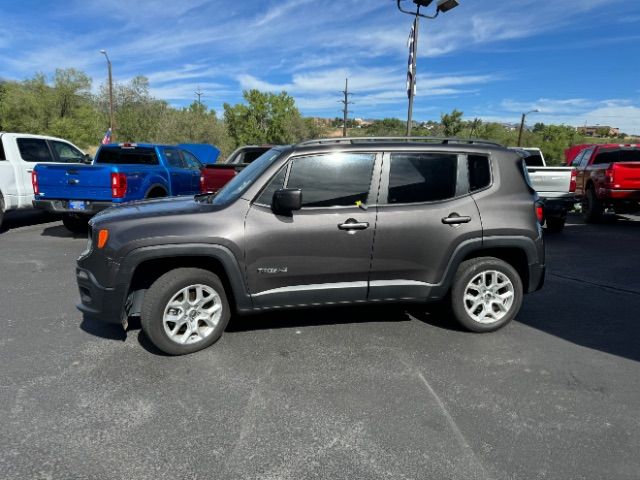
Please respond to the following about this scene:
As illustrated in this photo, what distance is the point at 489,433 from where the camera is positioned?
2842mm

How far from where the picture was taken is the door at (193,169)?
426 inches

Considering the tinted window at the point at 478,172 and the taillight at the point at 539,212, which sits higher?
the tinted window at the point at 478,172

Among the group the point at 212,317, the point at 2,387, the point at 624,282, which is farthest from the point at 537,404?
the point at 624,282

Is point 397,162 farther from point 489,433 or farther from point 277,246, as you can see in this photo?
point 489,433

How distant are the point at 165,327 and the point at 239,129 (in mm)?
76111

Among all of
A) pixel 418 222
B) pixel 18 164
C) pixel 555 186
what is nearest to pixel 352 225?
pixel 418 222

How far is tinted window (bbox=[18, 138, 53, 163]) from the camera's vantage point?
9.90m

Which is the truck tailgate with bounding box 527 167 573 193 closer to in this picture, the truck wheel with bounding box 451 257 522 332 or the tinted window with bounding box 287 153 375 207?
the truck wheel with bounding box 451 257 522 332

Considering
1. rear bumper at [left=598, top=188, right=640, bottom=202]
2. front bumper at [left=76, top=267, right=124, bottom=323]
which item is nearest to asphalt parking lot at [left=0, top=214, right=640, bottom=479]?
front bumper at [left=76, top=267, right=124, bottom=323]

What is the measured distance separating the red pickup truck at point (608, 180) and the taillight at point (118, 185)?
9.92 metres

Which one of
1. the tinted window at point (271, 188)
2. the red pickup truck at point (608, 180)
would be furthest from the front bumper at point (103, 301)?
the red pickup truck at point (608, 180)

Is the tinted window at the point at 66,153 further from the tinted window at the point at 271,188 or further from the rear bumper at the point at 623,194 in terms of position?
the rear bumper at the point at 623,194

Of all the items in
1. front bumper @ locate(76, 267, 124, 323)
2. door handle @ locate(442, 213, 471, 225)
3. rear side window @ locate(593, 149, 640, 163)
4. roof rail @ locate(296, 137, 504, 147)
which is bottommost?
front bumper @ locate(76, 267, 124, 323)

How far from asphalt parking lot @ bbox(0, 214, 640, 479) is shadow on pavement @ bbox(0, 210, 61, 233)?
6112mm
